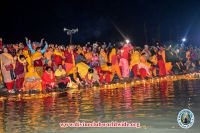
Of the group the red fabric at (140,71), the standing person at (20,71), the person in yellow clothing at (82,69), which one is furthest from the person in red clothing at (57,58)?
the red fabric at (140,71)

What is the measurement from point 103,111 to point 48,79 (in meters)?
7.74

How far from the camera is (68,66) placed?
21859 millimetres

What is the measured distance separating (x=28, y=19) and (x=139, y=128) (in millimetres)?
43864

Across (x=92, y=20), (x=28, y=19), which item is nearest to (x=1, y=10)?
(x=28, y=19)

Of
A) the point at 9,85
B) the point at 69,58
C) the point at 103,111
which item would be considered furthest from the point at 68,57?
the point at 103,111

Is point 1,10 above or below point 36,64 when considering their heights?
above

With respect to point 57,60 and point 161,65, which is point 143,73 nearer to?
point 161,65

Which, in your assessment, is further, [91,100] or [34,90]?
[34,90]

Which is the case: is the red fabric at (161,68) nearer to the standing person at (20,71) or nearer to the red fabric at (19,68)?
the standing person at (20,71)

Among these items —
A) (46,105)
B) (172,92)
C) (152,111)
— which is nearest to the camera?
(152,111)

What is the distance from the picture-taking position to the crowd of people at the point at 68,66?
19.0m

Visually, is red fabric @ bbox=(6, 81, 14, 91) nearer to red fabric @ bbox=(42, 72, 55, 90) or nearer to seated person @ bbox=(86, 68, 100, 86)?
red fabric @ bbox=(42, 72, 55, 90)

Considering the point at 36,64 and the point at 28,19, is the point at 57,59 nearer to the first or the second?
the point at 36,64

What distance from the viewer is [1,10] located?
48375mm
